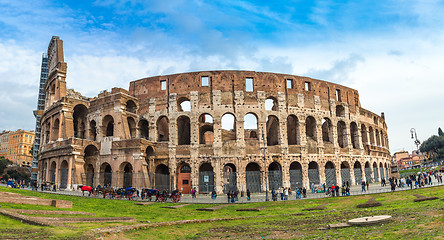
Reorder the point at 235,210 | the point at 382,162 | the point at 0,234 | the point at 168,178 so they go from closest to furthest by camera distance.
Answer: the point at 0,234, the point at 235,210, the point at 168,178, the point at 382,162

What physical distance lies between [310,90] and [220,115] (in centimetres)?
1158

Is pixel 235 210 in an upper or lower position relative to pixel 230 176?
lower

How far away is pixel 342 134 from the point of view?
40875 mm

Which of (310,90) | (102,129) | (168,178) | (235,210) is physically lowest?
(235,210)

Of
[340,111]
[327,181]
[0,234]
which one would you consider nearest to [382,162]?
[340,111]

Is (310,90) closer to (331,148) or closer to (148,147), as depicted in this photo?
(331,148)

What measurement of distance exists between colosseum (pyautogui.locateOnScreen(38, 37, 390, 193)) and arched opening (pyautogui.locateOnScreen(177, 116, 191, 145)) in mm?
155

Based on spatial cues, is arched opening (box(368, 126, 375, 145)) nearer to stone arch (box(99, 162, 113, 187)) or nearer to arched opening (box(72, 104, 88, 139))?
stone arch (box(99, 162, 113, 187))

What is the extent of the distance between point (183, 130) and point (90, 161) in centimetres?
1096

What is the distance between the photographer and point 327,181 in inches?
1417

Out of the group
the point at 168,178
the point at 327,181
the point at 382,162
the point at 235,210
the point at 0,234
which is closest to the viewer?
the point at 0,234

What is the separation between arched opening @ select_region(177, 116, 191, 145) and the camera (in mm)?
37734

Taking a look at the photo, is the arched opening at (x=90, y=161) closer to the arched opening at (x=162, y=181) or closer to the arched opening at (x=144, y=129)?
the arched opening at (x=144, y=129)

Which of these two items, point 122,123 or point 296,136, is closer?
point 122,123
